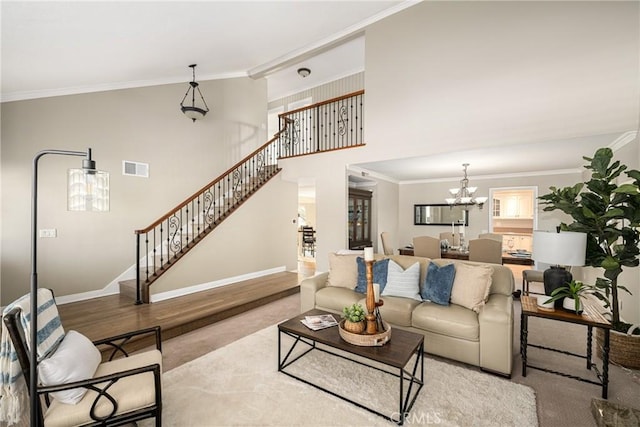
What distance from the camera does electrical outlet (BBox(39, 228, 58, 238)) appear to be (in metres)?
4.07

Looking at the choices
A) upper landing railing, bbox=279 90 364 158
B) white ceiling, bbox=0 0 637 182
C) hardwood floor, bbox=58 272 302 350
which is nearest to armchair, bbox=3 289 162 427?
hardwood floor, bbox=58 272 302 350

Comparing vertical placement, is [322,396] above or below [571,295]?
below

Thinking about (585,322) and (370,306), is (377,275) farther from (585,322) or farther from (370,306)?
(585,322)

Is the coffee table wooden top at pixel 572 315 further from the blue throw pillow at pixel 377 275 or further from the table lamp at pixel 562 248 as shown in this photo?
the blue throw pillow at pixel 377 275

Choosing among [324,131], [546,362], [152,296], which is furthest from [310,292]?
[324,131]

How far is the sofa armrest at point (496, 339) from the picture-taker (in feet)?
8.15

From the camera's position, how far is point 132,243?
4.92 m

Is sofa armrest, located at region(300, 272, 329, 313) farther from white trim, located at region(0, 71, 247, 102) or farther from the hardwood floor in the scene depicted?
white trim, located at region(0, 71, 247, 102)

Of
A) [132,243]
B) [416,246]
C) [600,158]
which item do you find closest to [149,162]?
[132,243]

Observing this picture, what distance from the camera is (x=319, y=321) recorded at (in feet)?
8.96

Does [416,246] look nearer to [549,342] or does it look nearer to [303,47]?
[549,342]

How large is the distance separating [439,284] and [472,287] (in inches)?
12.7

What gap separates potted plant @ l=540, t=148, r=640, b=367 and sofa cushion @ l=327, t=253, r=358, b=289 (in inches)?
87.7

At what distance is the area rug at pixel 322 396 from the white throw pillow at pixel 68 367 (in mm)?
629
